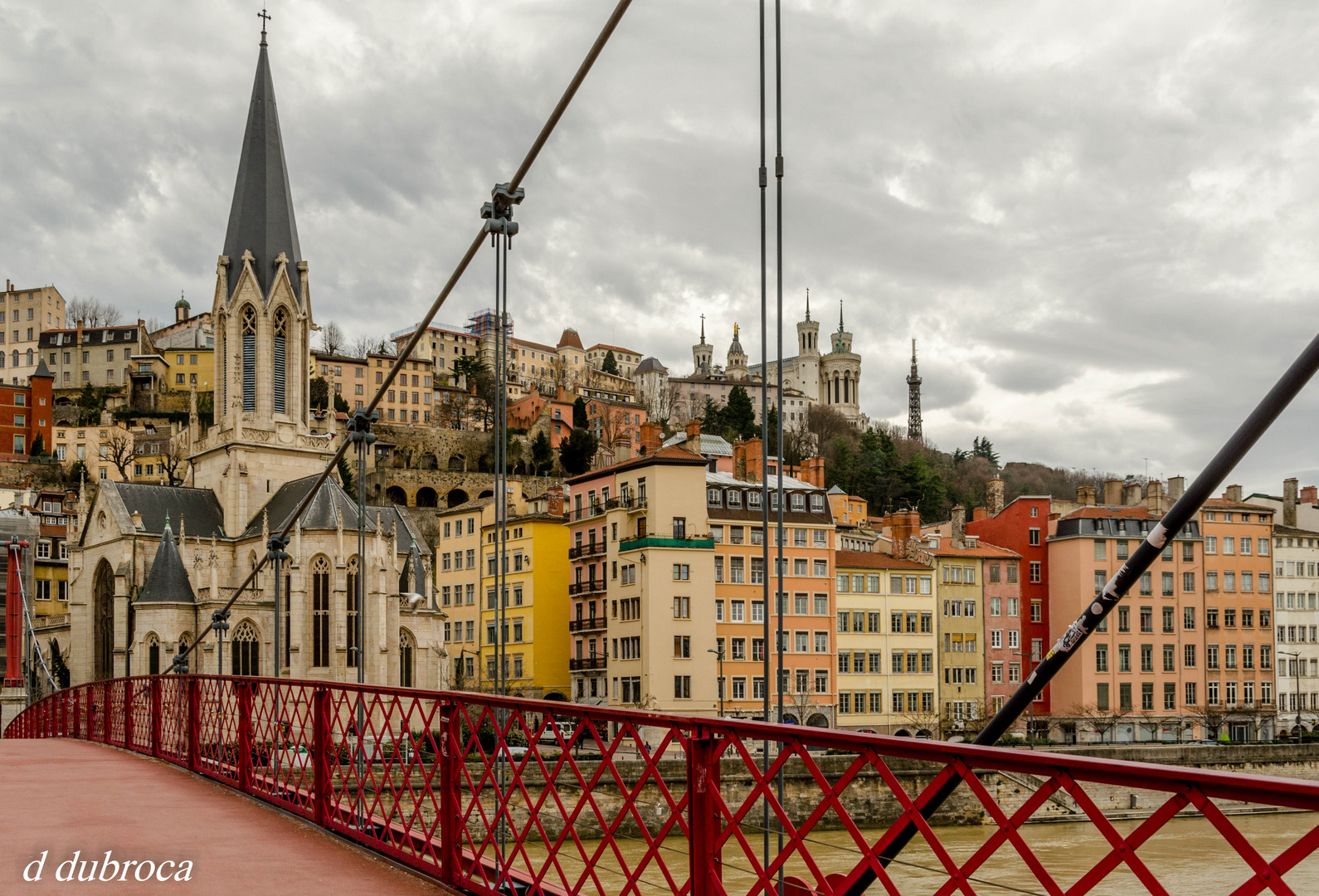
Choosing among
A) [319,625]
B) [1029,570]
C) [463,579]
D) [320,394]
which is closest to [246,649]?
[319,625]

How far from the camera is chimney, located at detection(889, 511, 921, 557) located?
6119cm

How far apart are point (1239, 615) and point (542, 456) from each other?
65983 mm

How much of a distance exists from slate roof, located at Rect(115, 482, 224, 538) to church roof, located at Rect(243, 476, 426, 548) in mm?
2025

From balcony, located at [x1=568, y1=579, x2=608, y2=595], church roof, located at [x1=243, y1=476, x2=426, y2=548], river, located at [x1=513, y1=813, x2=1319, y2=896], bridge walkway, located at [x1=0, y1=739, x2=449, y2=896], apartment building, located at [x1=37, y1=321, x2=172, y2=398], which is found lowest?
river, located at [x1=513, y1=813, x2=1319, y2=896]

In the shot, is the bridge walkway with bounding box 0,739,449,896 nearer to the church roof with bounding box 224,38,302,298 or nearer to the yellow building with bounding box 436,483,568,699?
the yellow building with bounding box 436,483,568,699

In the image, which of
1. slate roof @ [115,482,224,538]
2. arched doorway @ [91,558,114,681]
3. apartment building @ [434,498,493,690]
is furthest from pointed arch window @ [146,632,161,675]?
apartment building @ [434,498,493,690]

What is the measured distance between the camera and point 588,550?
5566 cm

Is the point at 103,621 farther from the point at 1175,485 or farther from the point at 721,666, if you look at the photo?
the point at 1175,485

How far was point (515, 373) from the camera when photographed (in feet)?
510

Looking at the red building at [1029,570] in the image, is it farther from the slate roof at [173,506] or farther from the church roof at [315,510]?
the slate roof at [173,506]

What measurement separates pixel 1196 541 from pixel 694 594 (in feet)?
87.2

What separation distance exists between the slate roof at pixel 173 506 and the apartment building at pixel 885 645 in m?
27.6

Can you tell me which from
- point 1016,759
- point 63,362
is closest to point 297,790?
point 1016,759

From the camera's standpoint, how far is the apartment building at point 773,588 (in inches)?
2056
